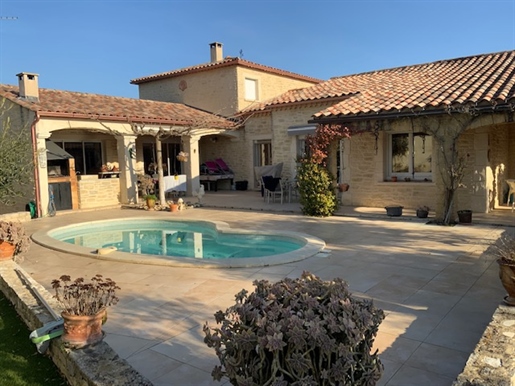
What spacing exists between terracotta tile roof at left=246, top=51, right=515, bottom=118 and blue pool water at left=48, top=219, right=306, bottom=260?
5.82m

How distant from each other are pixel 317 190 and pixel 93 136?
513 inches

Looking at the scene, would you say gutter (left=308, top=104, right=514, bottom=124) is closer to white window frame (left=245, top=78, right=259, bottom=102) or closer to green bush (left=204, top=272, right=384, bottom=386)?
green bush (left=204, top=272, right=384, bottom=386)

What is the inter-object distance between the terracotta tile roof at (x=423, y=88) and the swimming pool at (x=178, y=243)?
19.0ft

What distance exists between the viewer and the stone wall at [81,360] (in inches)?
149

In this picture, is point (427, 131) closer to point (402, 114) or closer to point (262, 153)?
point (402, 114)

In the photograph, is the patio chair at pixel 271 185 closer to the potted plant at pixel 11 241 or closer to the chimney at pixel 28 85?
the chimney at pixel 28 85

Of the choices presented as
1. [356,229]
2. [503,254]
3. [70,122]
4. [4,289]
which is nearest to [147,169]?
[70,122]

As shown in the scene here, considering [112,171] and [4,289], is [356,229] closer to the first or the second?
[4,289]

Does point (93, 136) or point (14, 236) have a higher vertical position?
point (93, 136)

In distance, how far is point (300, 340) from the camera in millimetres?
2646

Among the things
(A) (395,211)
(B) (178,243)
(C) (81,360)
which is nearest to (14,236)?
(B) (178,243)

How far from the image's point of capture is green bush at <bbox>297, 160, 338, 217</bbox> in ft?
47.6

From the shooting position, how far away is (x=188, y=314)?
5.86m

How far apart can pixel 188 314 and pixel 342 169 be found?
1361 centimetres
